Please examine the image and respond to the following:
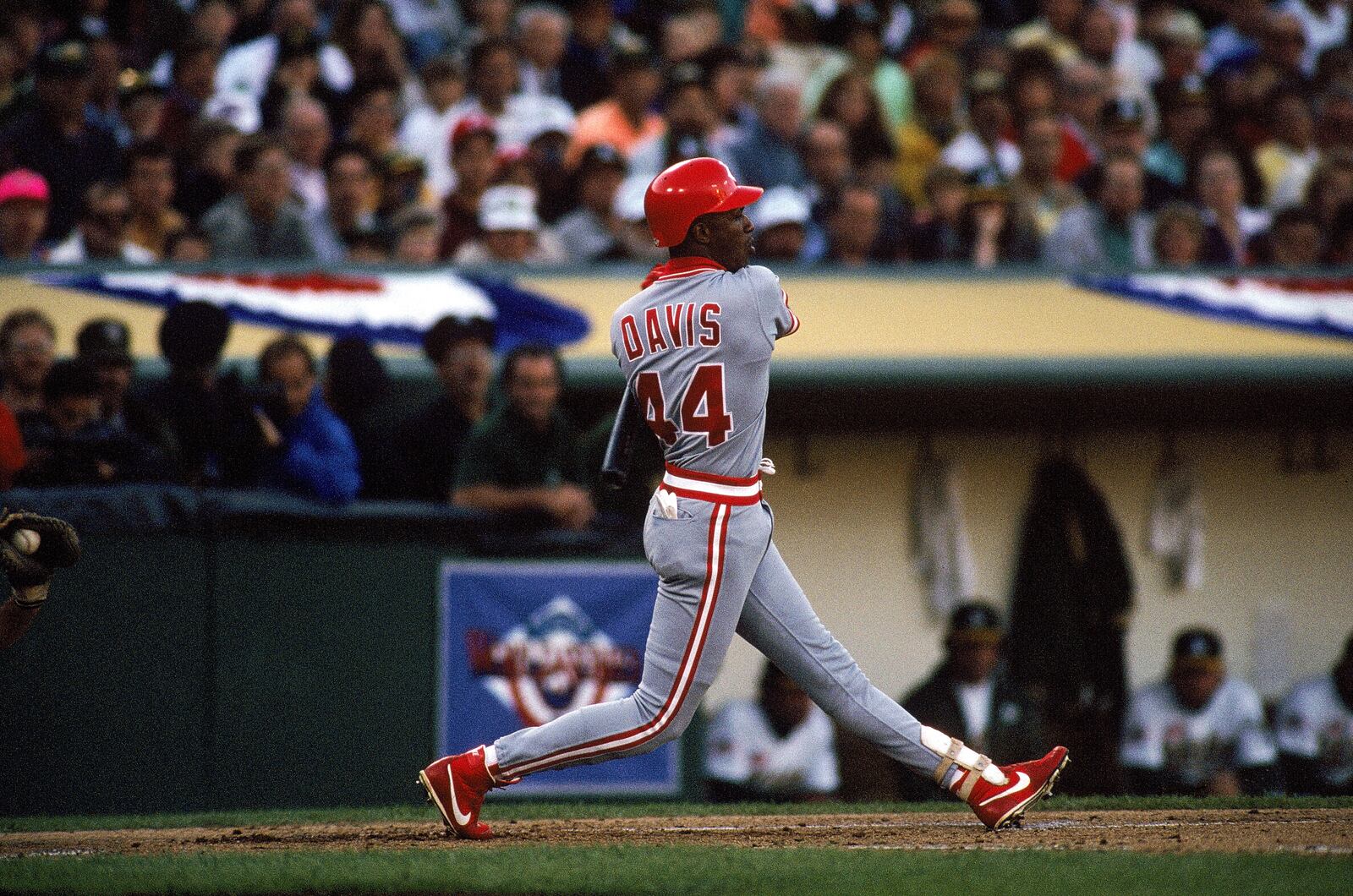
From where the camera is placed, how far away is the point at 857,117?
34.5 feet

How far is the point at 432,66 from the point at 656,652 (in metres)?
6.26

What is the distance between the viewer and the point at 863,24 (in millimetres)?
11125

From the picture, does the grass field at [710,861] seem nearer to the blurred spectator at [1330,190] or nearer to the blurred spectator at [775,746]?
the blurred spectator at [775,746]

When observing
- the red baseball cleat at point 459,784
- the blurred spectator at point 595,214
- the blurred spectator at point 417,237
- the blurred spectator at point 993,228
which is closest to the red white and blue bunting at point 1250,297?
the blurred spectator at point 993,228

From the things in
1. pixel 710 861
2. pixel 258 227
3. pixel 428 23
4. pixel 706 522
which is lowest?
pixel 710 861

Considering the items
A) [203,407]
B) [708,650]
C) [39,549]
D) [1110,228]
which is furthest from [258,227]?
[708,650]

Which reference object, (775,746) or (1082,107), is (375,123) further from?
(1082,107)

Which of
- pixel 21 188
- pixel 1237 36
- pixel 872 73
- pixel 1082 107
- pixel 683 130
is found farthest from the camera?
pixel 1237 36

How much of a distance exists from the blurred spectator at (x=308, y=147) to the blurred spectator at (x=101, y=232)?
106cm

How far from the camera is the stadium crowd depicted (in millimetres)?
9258

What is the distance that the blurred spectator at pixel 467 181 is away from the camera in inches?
→ 374

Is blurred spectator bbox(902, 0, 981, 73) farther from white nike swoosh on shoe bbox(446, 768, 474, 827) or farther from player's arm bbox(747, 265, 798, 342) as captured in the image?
white nike swoosh on shoe bbox(446, 768, 474, 827)

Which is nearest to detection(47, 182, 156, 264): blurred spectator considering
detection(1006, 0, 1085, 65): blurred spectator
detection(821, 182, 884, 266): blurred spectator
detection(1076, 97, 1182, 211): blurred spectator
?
detection(821, 182, 884, 266): blurred spectator

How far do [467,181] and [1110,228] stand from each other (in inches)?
134
